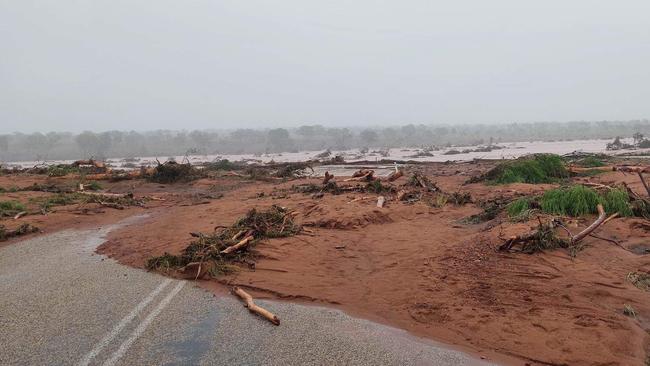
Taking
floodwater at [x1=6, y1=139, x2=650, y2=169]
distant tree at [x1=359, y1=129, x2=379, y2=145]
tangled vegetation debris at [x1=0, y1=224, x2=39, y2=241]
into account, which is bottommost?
floodwater at [x1=6, y1=139, x2=650, y2=169]

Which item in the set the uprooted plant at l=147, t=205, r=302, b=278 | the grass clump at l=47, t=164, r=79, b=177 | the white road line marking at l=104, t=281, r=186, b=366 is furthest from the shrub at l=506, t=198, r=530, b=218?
the grass clump at l=47, t=164, r=79, b=177

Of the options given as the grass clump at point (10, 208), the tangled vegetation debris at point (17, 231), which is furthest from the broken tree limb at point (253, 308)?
the grass clump at point (10, 208)

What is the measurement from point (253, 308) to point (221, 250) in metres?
2.25

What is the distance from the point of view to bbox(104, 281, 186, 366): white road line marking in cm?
391

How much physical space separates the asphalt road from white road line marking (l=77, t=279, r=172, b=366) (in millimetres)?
10

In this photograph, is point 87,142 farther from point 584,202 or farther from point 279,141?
point 584,202

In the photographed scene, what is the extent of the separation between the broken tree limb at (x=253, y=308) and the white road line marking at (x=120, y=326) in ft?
3.44

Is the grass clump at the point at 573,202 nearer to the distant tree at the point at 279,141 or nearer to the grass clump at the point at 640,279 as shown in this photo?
the grass clump at the point at 640,279

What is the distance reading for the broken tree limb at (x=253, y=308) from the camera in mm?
4801

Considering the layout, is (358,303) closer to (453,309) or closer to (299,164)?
(453,309)

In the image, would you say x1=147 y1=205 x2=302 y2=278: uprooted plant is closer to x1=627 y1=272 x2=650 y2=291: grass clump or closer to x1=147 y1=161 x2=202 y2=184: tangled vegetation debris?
x1=627 y1=272 x2=650 y2=291: grass clump

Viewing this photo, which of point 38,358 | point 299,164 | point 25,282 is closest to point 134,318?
point 38,358

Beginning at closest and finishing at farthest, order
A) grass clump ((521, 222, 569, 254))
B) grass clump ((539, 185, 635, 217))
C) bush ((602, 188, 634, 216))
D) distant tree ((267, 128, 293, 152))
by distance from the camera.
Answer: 1. grass clump ((521, 222, 569, 254))
2. bush ((602, 188, 634, 216))
3. grass clump ((539, 185, 635, 217))
4. distant tree ((267, 128, 293, 152))

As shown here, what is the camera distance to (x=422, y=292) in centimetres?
555
